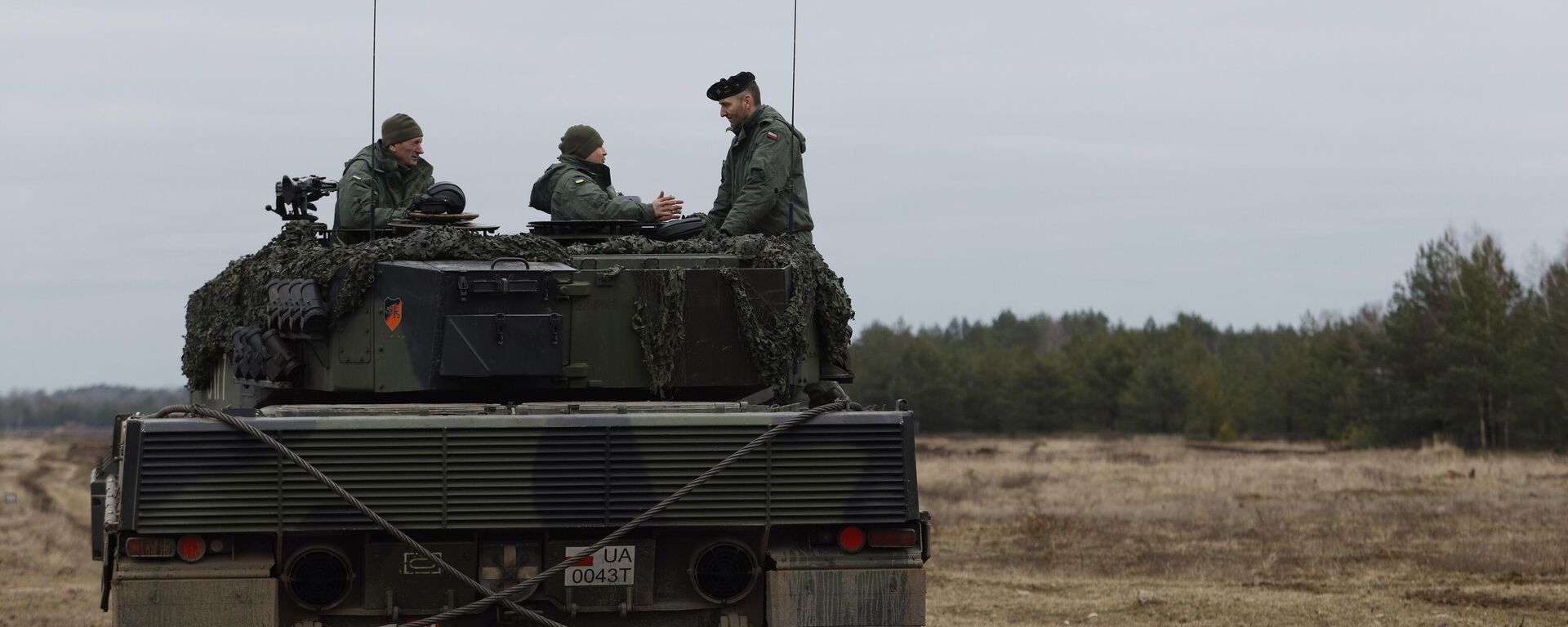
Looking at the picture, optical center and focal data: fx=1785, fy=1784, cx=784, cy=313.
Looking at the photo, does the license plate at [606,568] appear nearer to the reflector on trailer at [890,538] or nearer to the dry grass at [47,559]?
the reflector on trailer at [890,538]

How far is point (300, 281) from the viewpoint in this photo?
780cm

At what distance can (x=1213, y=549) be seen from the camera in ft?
53.2

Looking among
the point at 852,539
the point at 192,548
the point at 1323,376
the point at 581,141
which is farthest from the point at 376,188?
the point at 1323,376

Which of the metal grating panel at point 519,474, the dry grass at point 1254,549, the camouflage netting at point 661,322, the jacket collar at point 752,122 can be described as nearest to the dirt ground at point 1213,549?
the dry grass at point 1254,549

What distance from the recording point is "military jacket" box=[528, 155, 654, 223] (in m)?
9.12

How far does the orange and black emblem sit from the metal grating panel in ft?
3.89

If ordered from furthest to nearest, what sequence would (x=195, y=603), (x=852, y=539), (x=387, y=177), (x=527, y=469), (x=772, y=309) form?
(x=387, y=177)
(x=772, y=309)
(x=852, y=539)
(x=527, y=469)
(x=195, y=603)

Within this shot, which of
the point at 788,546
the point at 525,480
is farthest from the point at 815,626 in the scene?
the point at 525,480

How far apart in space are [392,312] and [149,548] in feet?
5.11

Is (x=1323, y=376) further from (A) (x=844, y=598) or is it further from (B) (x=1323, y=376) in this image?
(A) (x=844, y=598)

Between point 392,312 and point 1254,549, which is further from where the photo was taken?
point 1254,549

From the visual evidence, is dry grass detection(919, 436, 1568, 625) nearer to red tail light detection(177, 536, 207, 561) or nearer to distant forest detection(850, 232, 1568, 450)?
red tail light detection(177, 536, 207, 561)

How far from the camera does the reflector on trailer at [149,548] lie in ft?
21.3

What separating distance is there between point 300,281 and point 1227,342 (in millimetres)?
128912
